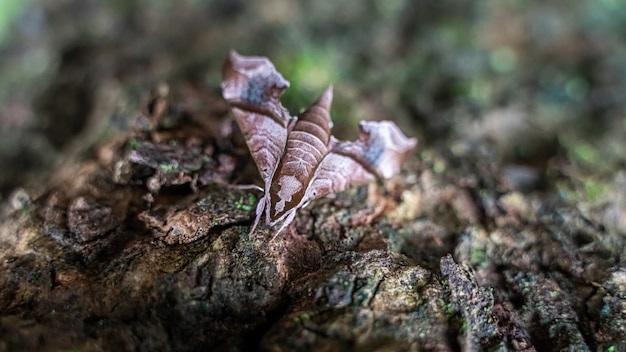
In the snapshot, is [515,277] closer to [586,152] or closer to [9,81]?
[586,152]

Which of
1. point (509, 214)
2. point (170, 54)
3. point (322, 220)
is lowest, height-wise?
point (322, 220)

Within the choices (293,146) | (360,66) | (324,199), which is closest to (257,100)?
(293,146)

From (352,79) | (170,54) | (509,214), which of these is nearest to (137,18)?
(170,54)

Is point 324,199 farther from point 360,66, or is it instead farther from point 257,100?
point 360,66

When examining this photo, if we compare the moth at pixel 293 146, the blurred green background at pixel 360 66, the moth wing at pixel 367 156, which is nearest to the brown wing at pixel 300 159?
the moth at pixel 293 146

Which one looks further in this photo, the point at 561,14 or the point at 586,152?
the point at 561,14

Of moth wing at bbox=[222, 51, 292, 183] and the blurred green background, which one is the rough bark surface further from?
moth wing at bbox=[222, 51, 292, 183]

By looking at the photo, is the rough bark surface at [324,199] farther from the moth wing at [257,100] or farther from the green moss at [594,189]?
the moth wing at [257,100]
